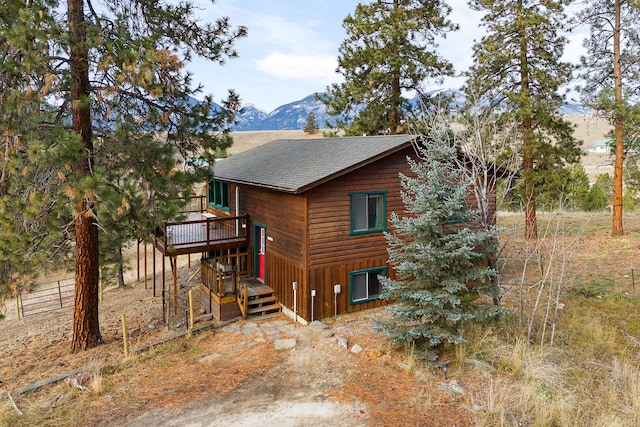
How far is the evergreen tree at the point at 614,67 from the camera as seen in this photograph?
16922 millimetres

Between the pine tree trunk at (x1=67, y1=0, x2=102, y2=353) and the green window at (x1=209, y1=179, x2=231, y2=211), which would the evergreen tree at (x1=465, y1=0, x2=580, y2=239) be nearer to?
the green window at (x1=209, y1=179, x2=231, y2=211)

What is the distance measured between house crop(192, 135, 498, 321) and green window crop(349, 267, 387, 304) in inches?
1.2

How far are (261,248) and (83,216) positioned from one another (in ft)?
17.9

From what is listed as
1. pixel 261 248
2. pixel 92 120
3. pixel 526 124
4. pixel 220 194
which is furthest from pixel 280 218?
pixel 526 124

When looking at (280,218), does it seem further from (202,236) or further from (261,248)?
(202,236)

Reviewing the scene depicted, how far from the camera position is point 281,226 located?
12008 mm

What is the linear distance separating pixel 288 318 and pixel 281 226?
2705mm

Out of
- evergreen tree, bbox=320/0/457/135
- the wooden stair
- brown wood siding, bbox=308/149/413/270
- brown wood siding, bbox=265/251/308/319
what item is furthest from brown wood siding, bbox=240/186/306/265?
evergreen tree, bbox=320/0/457/135

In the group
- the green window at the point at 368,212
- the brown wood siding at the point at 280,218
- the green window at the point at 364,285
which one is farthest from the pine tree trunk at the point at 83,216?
the green window at the point at 364,285

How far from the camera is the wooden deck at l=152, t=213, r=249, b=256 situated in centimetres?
1222

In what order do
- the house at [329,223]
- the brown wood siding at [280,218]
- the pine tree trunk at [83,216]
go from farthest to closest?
the brown wood siding at [280,218], the house at [329,223], the pine tree trunk at [83,216]

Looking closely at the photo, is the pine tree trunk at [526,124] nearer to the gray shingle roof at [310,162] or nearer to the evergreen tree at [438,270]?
the gray shingle roof at [310,162]

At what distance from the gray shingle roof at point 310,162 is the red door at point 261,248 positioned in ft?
5.82

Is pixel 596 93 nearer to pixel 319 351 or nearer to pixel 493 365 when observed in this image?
pixel 493 365
